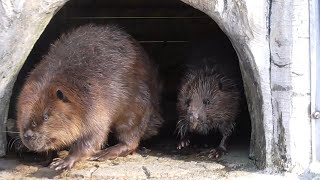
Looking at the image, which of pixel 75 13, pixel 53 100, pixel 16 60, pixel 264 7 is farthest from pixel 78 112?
pixel 75 13

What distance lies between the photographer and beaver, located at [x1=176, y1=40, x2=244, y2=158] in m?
5.47

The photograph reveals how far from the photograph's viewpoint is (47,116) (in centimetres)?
440

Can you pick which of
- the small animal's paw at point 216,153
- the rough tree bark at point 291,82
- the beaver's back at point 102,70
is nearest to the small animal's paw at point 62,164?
the beaver's back at point 102,70

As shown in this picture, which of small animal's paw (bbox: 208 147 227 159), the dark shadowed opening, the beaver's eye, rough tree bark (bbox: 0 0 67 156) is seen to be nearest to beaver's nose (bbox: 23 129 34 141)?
the beaver's eye

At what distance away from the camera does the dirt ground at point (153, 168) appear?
4507 millimetres

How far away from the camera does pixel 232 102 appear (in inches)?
220

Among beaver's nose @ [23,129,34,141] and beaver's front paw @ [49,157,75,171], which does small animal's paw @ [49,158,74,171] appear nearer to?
beaver's front paw @ [49,157,75,171]

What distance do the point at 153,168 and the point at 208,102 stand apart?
107 centimetres

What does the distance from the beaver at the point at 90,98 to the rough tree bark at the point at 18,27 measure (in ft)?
0.60

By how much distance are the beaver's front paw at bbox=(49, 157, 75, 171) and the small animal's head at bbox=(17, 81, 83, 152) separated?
0.11 metres

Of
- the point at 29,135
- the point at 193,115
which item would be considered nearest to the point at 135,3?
the point at 193,115

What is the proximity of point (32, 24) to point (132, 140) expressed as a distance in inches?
50.8

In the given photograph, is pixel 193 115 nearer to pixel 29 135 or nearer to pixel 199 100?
pixel 199 100

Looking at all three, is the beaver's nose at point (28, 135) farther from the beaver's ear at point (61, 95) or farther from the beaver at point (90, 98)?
the beaver's ear at point (61, 95)
